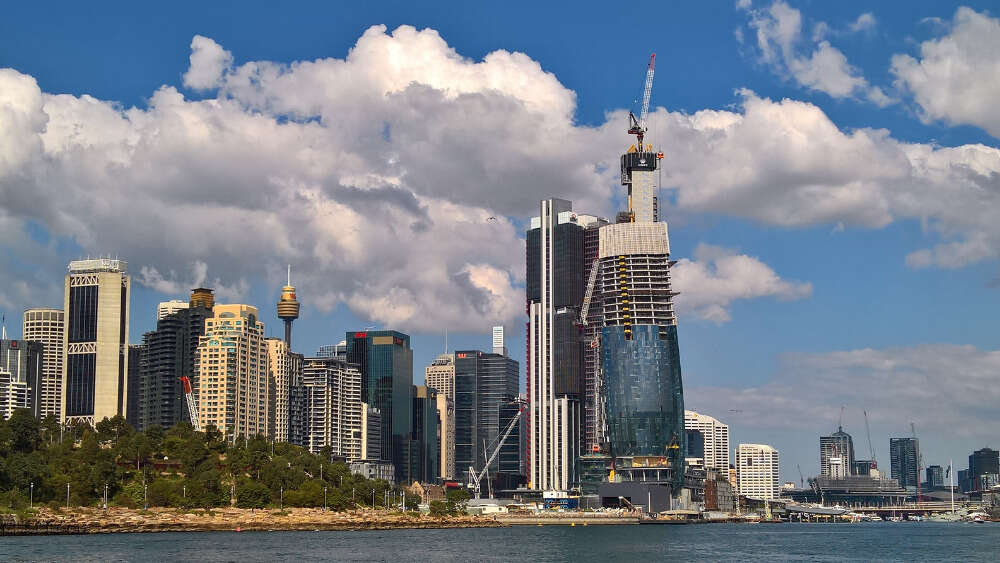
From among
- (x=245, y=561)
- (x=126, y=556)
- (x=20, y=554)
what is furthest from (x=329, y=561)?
(x=20, y=554)

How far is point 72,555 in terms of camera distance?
195000 mm

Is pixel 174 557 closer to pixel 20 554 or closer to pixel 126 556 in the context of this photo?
pixel 126 556

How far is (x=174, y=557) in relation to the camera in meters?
198

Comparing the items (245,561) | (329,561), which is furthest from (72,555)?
(329,561)

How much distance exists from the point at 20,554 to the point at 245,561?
35.9 meters

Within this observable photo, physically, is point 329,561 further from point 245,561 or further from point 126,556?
point 126,556

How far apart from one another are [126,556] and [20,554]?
16197mm

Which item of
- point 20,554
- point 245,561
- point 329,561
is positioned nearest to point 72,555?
point 20,554

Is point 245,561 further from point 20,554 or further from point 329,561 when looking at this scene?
point 20,554

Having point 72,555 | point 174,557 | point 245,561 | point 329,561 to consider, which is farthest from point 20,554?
point 329,561

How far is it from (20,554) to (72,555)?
8170 mm

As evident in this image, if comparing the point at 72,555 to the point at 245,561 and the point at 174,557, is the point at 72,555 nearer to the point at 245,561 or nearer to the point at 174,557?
the point at 174,557

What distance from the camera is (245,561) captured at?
193250 millimetres

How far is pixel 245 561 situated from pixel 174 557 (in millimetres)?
13490
